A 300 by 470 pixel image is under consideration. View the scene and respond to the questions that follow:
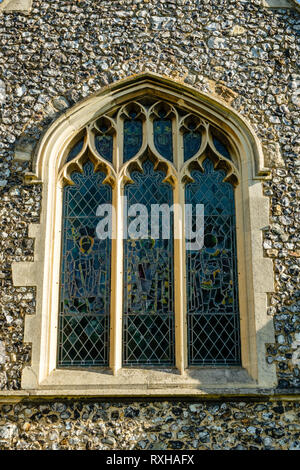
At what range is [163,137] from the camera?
7027 mm

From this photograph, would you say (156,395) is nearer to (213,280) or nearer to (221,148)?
(213,280)

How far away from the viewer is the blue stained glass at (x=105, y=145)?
695 centimetres

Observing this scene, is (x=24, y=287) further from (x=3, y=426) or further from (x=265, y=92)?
(x=265, y=92)

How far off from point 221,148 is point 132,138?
1145 mm

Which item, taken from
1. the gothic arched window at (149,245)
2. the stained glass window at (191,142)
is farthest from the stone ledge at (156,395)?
the stained glass window at (191,142)

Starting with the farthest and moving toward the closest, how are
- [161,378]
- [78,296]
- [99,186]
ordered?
[99,186] < [78,296] < [161,378]

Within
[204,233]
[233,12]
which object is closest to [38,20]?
[233,12]

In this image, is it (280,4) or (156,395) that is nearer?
(156,395)

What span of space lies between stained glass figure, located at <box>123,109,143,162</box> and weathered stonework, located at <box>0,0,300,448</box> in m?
0.55

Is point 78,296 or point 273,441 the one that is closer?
point 273,441

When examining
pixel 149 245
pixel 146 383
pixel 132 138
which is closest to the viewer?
pixel 146 383

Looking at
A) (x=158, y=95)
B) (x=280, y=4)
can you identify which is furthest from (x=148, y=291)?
(x=280, y=4)

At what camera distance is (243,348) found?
609cm

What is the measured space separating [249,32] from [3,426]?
562 cm
